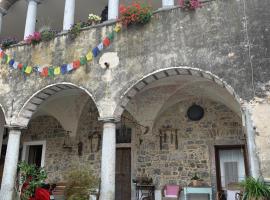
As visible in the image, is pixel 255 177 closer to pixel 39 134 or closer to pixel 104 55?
pixel 104 55

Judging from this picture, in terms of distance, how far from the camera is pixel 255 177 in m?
5.31

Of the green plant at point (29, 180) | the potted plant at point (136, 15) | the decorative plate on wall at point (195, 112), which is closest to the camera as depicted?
the potted plant at point (136, 15)

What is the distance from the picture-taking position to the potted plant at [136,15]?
7.08 m

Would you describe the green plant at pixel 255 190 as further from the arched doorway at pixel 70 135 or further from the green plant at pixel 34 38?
the green plant at pixel 34 38

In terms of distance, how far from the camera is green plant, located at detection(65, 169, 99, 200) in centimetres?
645

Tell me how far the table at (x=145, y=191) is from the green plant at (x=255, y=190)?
392 cm

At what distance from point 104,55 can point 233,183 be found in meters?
4.71

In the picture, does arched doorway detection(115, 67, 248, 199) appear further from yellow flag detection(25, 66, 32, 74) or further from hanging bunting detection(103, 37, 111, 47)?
yellow flag detection(25, 66, 32, 74)

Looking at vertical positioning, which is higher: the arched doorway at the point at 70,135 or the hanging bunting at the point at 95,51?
the hanging bunting at the point at 95,51

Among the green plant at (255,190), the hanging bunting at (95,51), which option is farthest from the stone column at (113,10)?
the green plant at (255,190)

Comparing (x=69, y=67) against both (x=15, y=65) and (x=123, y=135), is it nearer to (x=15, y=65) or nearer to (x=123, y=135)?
(x=15, y=65)

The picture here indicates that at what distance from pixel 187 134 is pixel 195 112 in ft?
2.24

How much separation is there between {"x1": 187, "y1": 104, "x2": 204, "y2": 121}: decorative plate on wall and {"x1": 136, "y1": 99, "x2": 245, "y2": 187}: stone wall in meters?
0.09

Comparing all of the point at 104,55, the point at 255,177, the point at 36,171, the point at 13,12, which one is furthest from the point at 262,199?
the point at 13,12
